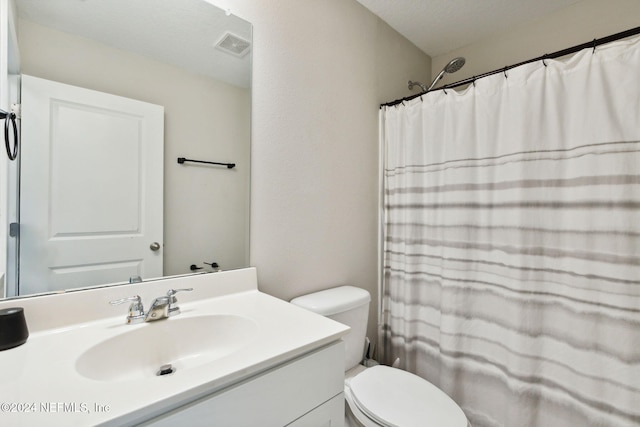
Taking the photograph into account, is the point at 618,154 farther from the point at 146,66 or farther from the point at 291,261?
the point at 146,66

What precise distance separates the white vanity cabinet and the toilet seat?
290 mm

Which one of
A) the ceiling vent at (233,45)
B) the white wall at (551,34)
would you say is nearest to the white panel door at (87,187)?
the ceiling vent at (233,45)

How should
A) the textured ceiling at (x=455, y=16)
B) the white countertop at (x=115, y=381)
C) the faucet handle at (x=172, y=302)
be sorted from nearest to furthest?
the white countertop at (x=115, y=381)
the faucet handle at (x=172, y=302)
the textured ceiling at (x=455, y=16)

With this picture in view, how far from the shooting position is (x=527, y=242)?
124 centimetres

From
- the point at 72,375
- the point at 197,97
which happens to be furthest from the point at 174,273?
the point at 197,97

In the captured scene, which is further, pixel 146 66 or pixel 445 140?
pixel 445 140

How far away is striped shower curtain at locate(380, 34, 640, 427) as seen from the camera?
Result: 1039mm

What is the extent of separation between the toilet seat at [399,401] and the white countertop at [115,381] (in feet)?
1.53

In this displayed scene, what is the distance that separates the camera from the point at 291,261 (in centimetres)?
135

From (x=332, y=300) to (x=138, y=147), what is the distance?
999mm

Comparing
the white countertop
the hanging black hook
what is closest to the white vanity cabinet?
the white countertop

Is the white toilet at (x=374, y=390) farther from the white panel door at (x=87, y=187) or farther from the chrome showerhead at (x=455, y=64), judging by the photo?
the chrome showerhead at (x=455, y=64)

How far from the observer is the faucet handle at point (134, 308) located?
0.86 m

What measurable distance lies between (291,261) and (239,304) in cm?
37
